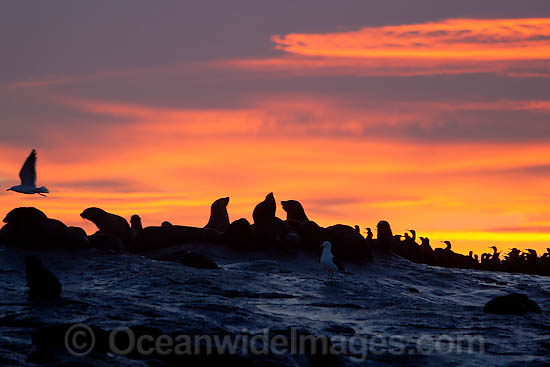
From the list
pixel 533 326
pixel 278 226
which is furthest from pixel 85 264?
pixel 533 326

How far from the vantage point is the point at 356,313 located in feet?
56.3

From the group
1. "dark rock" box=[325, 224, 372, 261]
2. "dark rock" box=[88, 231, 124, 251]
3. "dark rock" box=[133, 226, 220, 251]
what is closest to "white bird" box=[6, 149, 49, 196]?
"dark rock" box=[88, 231, 124, 251]

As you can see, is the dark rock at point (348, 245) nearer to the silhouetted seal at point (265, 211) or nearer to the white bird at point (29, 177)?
the silhouetted seal at point (265, 211)

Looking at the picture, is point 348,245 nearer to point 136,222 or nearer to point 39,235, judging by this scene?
point 39,235

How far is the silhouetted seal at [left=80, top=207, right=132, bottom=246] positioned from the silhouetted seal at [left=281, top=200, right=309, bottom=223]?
6.56m

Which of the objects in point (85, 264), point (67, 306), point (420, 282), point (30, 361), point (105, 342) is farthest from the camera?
point (420, 282)

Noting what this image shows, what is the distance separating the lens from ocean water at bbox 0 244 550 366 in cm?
1285

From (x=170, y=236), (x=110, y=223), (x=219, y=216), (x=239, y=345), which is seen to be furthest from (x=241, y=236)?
(x=239, y=345)

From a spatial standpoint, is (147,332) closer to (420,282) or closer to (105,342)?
(105,342)

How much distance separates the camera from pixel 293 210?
31328mm

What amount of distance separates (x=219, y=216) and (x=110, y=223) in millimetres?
5438

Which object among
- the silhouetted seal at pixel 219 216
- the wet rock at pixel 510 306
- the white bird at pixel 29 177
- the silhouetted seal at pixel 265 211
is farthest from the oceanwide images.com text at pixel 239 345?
the silhouetted seal at pixel 219 216

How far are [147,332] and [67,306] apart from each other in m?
2.56

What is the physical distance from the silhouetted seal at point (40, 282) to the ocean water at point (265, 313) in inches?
11.1
